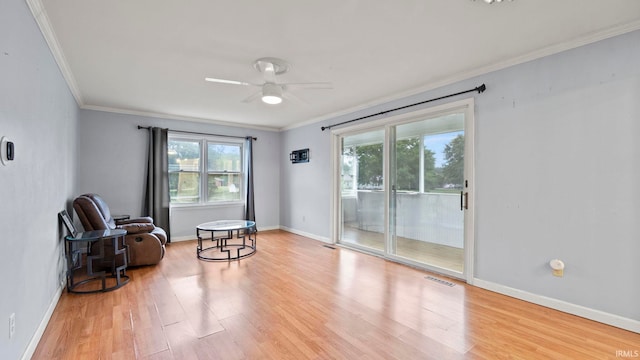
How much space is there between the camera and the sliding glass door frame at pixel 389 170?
332 cm

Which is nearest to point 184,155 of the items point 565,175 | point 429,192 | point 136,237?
point 136,237

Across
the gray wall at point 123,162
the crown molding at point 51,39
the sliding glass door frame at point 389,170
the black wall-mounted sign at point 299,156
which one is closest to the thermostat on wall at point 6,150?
the crown molding at point 51,39

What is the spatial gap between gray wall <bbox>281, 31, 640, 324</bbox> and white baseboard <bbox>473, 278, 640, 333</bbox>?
0.04m

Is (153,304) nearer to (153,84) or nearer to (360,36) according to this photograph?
(153,84)

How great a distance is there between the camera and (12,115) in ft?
5.58

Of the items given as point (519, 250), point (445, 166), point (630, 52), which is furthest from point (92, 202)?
point (630, 52)

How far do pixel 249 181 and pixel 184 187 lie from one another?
4.38 feet

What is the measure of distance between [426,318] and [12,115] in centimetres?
333

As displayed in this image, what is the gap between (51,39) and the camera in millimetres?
2469

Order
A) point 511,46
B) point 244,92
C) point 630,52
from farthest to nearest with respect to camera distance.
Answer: point 244,92 < point 511,46 < point 630,52

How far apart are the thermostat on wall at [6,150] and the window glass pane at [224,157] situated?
4.41 metres

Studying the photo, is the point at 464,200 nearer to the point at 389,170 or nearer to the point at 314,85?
the point at 389,170

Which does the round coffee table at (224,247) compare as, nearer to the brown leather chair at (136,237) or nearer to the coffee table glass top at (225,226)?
the coffee table glass top at (225,226)

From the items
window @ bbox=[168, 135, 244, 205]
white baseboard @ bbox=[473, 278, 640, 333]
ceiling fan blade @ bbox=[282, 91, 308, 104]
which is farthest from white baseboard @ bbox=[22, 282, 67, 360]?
white baseboard @ bbox=[473, 278, 640, 333]
